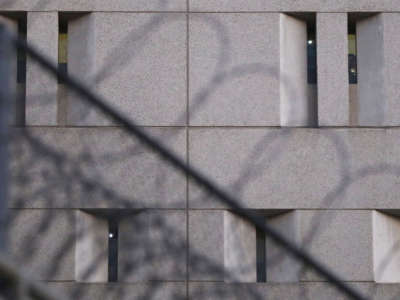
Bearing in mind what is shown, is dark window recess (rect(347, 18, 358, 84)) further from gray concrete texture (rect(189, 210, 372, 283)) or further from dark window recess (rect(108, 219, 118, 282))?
dark window recess (rect(108, 219, 118, 282))

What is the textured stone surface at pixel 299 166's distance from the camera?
26.5 ft

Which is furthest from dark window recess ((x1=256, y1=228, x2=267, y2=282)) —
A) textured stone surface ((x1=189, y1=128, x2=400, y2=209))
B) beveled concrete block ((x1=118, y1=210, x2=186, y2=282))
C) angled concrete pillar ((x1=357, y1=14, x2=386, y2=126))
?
beveled concrete block ((x1=118, y1=210, x2=186, y2=282))

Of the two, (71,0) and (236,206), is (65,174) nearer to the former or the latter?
(236,206)

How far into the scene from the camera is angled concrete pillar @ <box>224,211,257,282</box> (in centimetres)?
787

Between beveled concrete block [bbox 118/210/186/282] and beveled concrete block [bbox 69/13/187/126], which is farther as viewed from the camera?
beveled concrete block [bbox 69/13/187/126]

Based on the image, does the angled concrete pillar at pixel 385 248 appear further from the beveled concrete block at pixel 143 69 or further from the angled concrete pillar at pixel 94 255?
the angled concrete pillar at pixel 94 255

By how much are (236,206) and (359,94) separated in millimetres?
5593

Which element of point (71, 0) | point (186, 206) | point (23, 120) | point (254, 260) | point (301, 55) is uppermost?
point (71, 0)

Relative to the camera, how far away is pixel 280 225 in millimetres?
8203

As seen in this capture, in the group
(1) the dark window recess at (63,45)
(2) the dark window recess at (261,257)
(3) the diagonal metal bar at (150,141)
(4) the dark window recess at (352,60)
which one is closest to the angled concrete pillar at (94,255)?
(2) the dark window recess at (261,257)

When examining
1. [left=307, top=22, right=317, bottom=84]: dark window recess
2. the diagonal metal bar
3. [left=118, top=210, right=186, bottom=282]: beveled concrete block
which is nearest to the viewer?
the diagonal metal bar

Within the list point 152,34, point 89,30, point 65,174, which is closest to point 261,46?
point 152,34

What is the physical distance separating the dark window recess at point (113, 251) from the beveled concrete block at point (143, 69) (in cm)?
104

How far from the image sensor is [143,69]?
816cm
